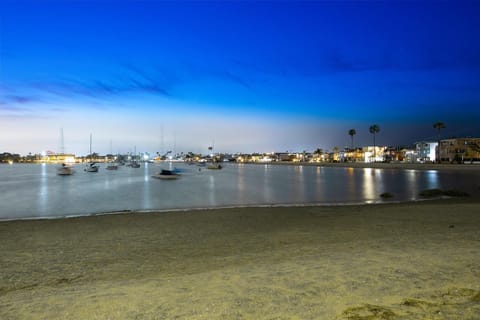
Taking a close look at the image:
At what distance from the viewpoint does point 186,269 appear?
8.46 m

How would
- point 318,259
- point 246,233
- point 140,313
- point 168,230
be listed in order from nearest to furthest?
point 140,313 < point 318,259 < point 246,233 < point 168,230

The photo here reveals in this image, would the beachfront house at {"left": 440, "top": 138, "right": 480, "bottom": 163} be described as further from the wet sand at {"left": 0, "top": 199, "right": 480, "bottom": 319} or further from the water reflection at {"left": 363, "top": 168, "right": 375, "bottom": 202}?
the wet sand at {"left": 0, "top": 199, "right": 480, "bottom": 319}

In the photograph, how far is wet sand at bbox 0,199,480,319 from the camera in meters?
5.34

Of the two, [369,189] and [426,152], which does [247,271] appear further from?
[426,152]

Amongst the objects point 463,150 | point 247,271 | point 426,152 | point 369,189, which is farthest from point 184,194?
point 426,152

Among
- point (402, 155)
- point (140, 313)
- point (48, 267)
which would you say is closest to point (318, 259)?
point (140, 313)

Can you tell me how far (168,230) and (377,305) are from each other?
10976 millimetres

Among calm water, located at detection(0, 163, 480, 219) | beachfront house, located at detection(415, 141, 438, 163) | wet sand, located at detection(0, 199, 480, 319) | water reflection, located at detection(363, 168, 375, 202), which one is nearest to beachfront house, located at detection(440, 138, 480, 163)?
beachfront house, located at detection(415, 141, 438, 163)

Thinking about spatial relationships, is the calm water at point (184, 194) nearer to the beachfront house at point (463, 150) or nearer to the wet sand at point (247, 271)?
the wet sand at point (247, 271)

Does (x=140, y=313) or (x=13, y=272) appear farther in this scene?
(x=13, y=272)

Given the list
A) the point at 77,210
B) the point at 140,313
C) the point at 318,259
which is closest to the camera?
the point at 140,313

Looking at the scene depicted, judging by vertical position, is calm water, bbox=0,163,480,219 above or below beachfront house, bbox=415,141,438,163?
below

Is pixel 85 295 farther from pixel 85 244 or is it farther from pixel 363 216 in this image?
pixel 363 216

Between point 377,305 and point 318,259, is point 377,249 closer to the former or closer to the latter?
point 318,259
